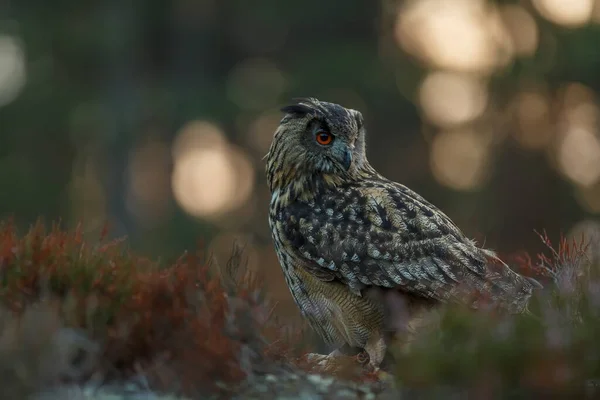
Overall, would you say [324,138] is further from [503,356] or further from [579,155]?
[579,155]

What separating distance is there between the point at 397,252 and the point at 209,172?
19.9m

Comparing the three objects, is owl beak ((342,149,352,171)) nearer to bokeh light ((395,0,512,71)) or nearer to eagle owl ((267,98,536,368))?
eagle owl ((267,98,536,368))

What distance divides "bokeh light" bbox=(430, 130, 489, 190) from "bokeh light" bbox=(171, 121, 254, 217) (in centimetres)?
502

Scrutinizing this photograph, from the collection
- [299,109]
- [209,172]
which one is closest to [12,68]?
[209,172]

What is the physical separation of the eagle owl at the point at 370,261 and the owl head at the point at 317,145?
2 cm

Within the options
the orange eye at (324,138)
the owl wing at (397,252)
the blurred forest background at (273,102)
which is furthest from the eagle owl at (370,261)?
the blurred forest background at (273,102)

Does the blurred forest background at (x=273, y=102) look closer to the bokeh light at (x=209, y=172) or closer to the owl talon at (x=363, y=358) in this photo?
the bokeh light at (x=209, y=172)

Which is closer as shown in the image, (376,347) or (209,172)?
(376,347)

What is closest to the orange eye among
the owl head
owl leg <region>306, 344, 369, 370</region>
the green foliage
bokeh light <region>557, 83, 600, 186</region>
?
the owl head

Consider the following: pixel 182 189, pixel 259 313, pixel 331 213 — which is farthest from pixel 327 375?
pixel 182 189

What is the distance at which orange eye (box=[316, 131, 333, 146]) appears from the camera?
725cm

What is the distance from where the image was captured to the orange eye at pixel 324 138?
725cm

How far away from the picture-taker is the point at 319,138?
23.8 feet

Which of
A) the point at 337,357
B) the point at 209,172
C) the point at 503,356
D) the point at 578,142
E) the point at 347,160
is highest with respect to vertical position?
the point at 347,160
